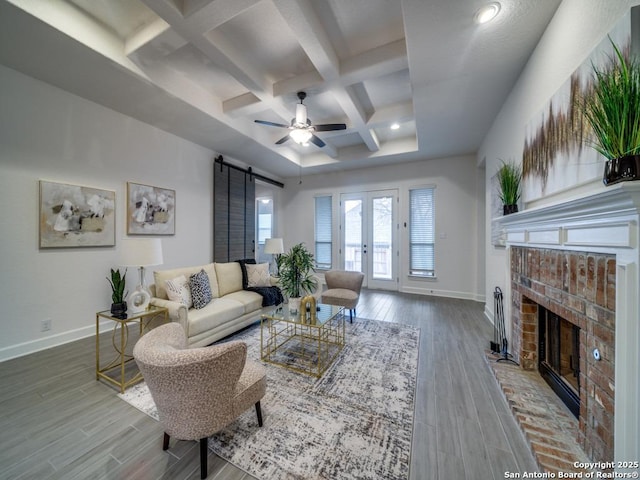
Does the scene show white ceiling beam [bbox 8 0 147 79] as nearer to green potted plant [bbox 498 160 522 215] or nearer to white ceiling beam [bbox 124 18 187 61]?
white ceiling beam [bbox 124 18 187 61]

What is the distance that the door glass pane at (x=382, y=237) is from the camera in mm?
5793

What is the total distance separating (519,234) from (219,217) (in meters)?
4.80

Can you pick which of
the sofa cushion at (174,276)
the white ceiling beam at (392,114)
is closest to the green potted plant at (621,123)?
the white ceiling beam at (392,114)

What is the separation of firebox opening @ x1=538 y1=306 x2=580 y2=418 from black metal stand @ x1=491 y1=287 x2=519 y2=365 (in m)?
0.32

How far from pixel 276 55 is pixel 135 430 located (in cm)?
367

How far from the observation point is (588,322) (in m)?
1.33

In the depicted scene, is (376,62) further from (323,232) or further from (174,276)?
(323,232)

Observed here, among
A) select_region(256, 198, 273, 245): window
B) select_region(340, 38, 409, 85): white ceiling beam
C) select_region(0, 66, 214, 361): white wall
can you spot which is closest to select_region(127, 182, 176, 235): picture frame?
select_region(0, 66, 214, 361): white wall

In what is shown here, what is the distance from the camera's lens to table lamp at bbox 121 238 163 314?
227 cm

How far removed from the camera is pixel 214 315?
2732 mm

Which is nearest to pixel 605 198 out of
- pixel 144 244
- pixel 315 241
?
pixel 144 244

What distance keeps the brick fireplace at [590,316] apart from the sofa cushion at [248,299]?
313 centimetres

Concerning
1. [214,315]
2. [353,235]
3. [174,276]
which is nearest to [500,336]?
[214,315]

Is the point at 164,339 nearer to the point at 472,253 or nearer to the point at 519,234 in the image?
the point at 519,234
